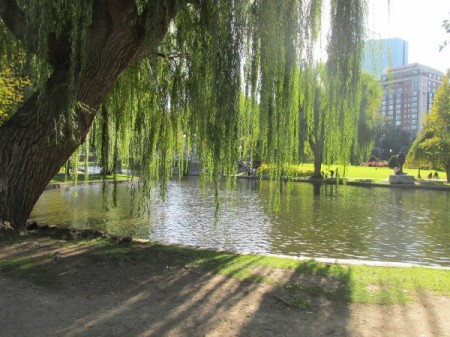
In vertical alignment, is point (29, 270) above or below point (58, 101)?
below

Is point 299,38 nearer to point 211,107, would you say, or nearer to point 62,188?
point 211,107

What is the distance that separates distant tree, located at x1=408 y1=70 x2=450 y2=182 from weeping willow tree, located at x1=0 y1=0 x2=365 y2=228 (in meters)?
28.7

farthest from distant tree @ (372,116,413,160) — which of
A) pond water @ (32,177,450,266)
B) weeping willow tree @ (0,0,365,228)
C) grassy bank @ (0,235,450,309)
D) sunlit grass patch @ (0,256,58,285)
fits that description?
sunlit grass patch @ (0,256,58,285)

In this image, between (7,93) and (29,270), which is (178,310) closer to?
(29,270)

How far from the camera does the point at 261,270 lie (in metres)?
4.71

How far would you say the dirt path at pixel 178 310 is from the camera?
9.89 feet

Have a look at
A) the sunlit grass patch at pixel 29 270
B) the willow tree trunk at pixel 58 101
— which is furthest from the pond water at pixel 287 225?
the sunlit grass patch at pixel 29 270

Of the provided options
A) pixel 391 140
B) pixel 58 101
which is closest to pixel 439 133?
pixel 58 101

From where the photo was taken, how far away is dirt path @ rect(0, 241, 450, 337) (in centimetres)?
302

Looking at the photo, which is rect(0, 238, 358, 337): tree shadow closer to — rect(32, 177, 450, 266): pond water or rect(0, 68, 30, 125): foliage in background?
rect(32, 177, 450, 266): pond water

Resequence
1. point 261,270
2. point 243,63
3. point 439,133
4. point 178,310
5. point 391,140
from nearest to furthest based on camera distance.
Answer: point 178,310 < point 261,270 < point 243,63 < point 439,133 < point 391,140

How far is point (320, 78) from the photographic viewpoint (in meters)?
6.21

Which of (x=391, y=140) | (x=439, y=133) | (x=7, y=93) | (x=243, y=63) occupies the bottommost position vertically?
(x=243, y=63)

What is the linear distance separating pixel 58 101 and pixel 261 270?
3129mm
